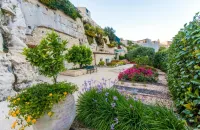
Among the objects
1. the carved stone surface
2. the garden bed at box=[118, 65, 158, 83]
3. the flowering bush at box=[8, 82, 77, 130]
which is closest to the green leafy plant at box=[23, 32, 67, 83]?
the flowering bush at box=[8, 82, 77, 130]

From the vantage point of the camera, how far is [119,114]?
87.7 inches

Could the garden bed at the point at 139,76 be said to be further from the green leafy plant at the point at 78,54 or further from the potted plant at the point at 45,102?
the potted plant at the point at 45,102

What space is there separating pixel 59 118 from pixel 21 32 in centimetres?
1015

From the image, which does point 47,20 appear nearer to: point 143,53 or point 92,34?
point 92,34

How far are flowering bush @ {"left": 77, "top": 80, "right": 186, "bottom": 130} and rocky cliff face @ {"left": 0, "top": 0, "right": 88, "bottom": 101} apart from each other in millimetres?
4138

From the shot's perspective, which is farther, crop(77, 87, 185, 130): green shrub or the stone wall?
the stone wall

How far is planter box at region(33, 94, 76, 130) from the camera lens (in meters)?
1.98

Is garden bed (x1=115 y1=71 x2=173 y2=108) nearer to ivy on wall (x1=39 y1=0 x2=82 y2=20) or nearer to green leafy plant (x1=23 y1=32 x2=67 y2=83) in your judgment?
green leafy plant (x1=23 y1=32 x2=67 y2=83)

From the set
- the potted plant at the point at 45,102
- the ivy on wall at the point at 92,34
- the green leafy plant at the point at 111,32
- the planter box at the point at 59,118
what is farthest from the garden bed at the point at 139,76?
the green leafy plant at the point at 111,32

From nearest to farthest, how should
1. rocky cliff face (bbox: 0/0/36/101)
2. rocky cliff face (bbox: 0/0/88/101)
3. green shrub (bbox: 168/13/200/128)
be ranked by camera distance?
green shrub (bbox: 168/13/200/128)
rocky cliff face (bbox: 0/0/36/101)
rocky cliff face (bbox: 0/0/88/101)

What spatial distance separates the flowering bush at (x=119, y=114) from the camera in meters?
1.76

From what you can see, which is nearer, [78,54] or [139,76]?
[139,76]

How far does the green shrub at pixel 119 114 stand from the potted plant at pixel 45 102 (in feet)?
1.59

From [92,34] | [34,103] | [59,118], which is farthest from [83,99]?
[92,34]
